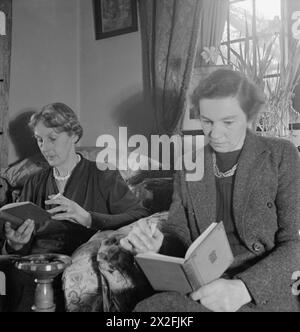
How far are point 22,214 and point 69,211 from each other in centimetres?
15

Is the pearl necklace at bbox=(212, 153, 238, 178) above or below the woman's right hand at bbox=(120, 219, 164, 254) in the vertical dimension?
above

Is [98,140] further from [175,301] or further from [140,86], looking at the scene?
[175,301]

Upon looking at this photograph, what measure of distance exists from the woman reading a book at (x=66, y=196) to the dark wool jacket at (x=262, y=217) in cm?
30

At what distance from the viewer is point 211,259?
3.05ft

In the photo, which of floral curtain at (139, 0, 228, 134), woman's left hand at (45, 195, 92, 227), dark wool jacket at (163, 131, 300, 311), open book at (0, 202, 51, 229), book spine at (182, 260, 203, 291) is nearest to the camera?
book spine at (182, 260, 203, 291)

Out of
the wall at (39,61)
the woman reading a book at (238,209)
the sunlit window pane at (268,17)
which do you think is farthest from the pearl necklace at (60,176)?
the sunlit window pane at (268,17)

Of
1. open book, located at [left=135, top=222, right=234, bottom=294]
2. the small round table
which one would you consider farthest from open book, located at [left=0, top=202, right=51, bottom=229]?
open book, located at [left=135, top=222, right=234, bottom=294]

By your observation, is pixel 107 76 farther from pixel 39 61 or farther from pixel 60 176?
pixel 60 176

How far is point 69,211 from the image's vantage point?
135 centimetres

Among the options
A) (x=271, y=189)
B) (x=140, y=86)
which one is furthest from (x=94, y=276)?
(x=140, y=86)

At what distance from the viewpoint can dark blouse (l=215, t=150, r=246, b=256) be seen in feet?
3.59

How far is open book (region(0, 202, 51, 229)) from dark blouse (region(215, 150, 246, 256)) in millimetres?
539

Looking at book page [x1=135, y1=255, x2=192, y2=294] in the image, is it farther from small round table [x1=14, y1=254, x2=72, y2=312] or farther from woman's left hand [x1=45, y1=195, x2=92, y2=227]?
woman's left hand [x1=45, y1=195, x2=92, y2=227]
